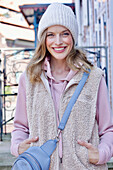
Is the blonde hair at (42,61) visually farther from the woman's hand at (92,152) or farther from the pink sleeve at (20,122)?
the woman's hand at (92,152)

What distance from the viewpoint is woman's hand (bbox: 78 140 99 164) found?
1391 mm

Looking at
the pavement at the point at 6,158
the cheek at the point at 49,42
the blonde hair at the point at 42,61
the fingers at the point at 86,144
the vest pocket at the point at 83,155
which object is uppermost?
the cheek at the point at 49,42

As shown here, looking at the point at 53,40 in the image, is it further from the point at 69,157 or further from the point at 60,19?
the point at 69,157

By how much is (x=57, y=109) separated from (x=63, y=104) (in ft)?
0.16

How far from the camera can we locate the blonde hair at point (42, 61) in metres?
Answer: 1.55

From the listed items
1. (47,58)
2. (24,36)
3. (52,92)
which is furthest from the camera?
(24,36)

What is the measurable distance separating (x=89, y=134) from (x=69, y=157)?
154mm

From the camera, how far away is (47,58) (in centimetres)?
166

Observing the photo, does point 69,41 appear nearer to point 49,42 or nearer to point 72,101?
point 49,42

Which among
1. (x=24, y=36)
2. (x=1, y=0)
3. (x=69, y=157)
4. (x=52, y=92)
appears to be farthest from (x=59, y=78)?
(x=24, y=36)

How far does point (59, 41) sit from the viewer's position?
1.53m

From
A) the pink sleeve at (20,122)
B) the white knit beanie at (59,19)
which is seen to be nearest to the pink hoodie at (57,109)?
the pink sleeve at (20,122)

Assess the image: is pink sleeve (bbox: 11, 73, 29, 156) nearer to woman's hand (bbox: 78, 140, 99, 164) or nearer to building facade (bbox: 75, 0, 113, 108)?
woman's hand (bbox: 78, 140, 99, 164)

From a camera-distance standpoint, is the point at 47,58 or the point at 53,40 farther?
the point at 47,58
